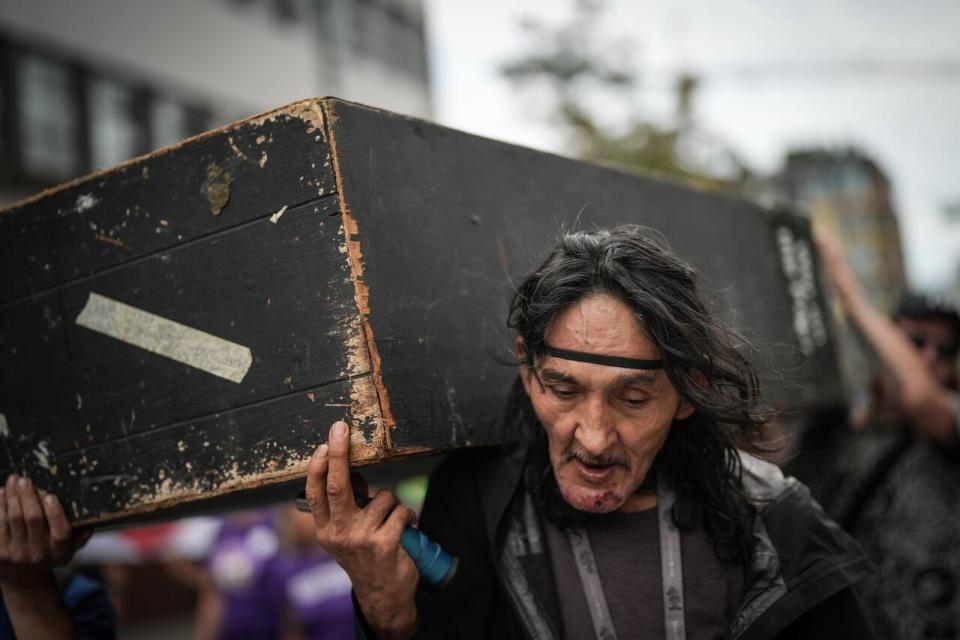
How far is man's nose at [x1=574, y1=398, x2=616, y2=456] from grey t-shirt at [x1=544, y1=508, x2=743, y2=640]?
0.28 metres

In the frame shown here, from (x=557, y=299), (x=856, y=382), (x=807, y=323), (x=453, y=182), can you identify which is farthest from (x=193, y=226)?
(x=856, y=382)

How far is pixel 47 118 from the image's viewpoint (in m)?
10.4

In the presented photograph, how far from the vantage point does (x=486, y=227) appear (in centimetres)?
→ 185

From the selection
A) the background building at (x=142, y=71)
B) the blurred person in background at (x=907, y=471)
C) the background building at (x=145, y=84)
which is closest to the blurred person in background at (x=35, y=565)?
the blurred person in background at (x=907, y=471)

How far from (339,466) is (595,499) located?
1.62 feet

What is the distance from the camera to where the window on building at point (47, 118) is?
1002 centimetres

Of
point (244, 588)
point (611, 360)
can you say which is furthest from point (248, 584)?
point (611, 360)

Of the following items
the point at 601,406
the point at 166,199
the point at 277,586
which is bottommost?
the point at 277,586

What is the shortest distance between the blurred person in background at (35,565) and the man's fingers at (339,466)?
69 cm

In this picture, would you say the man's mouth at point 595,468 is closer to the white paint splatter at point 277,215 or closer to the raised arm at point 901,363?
the white paint splatter at point 277,215

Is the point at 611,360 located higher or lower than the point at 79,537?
higher

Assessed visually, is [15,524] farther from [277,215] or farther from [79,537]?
[277,215]

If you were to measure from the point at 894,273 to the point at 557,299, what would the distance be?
80.6 feet

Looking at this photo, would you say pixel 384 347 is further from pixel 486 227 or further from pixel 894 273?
pixel 894 273
